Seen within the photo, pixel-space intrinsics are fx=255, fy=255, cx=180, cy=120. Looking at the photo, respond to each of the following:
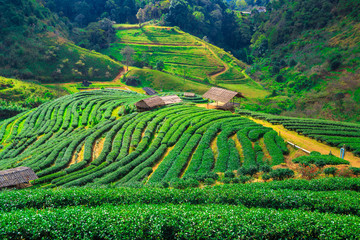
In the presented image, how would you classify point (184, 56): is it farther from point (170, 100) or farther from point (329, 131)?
point (329, 131)

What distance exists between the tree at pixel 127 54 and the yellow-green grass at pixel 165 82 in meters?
8.29

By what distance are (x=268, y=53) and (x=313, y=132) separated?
97785mm

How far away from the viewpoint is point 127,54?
10669 cm

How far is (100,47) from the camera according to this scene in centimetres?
12462

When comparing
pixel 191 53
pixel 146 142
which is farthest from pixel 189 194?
pixel 191 53

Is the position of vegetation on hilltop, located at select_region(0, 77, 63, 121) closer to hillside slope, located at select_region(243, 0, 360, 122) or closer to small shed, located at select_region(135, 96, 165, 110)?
small shed, located at select_region(135, 96, 165, 110)

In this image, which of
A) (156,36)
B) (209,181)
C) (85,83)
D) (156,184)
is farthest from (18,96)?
(156,36)

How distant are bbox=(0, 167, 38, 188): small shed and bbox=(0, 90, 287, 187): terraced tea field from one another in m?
1.38

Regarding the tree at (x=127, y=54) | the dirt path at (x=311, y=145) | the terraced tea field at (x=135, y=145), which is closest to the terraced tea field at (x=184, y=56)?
the tree at (x=127, y=54)

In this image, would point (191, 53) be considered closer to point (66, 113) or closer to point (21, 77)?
point (21, 77)

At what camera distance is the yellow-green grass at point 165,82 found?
91375mm

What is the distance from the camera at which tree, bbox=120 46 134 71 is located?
106963mm

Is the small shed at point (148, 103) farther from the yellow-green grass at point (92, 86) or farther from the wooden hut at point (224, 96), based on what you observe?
the yellow-green grass at point (92, 86)

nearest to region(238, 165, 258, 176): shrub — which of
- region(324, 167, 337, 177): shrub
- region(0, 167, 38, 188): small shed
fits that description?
region(324, 167, 337, 177): shrub
